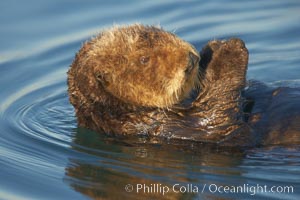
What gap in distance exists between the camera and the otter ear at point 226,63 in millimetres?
7426

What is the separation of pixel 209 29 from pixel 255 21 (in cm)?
65

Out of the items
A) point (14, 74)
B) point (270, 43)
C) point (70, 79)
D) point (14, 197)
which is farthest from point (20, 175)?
point (270, 43)

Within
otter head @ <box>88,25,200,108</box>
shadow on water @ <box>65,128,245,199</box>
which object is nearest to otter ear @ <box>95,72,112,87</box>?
otter head @ <box>88,25,200,108</box>

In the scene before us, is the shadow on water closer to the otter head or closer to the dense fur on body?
the dense fur on body

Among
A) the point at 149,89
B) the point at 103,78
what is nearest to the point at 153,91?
the point at 149,89

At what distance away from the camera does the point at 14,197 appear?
21.5 feet

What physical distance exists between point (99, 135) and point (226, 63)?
143cm

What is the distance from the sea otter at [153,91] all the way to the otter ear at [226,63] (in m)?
0.01

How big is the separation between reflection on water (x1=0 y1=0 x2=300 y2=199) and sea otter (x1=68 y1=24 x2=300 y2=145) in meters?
0.16

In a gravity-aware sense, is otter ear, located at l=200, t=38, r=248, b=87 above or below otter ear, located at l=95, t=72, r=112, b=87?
above

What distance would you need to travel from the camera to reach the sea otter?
7.07 m

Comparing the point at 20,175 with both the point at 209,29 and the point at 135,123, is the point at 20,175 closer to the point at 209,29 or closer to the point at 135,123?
the point at 135,123

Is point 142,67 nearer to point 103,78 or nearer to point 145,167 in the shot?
point 103,78

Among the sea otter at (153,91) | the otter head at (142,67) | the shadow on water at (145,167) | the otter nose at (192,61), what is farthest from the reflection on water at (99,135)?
the otter nose at (192,61)
